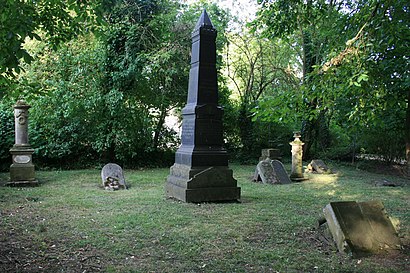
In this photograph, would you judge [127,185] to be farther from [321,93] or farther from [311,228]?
[321,93]

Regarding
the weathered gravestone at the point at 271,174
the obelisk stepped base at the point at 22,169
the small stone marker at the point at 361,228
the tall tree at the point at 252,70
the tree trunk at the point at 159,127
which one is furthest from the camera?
the tall tree at the point at 252,70

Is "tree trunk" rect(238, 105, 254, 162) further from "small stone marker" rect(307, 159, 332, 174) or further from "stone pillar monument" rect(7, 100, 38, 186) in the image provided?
"stone pillar monument" rect(7, 100, 38, 186)

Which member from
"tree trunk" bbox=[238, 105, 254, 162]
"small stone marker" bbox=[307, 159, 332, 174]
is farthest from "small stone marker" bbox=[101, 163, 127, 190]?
"tree trunk" bbox=[238, 105, 254, 162]

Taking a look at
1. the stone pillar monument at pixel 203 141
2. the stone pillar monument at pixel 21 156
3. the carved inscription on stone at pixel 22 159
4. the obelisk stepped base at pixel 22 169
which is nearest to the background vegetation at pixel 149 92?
the stone pillar monument at pixel 21 156

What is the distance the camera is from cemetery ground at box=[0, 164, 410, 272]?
14.6 feet

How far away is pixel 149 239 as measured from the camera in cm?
543

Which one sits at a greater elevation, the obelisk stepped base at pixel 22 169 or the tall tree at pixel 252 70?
the tall tree at pixel 252 70

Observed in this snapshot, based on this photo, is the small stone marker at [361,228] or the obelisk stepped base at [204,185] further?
the obelisk stepped base at [204,185]

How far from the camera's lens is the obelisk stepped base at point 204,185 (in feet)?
27.1

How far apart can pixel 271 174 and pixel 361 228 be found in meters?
7.16

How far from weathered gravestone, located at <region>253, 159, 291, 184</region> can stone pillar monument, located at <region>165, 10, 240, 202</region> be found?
12.1 ft

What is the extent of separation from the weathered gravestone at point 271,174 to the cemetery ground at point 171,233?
1.89m

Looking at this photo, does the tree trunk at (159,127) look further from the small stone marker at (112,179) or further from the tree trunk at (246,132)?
the small stone marker at (112,179)

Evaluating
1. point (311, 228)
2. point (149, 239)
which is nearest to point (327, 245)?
point (311, 228)
